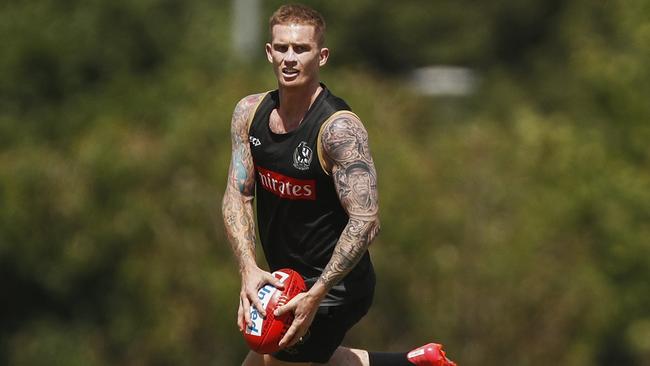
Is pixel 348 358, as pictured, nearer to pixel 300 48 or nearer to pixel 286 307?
pixel 286 307

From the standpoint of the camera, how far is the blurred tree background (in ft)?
114

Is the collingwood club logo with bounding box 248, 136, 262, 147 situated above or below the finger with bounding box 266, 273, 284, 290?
above

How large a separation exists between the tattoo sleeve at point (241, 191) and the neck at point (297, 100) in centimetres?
36

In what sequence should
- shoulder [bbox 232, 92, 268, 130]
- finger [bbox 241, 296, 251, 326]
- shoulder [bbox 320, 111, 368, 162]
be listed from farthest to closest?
shoulder [bbox 232, 92, 268, 130] → finger [bbox 241, 296, 251, 326] → shoulder [bbox 320, 111, 368, 162]

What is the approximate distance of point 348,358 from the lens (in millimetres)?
10086

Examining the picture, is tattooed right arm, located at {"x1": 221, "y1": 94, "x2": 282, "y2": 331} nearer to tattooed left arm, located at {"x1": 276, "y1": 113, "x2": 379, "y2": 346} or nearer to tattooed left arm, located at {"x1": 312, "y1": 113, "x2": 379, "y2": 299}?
tattooed left arm, located at {"x1": 276, "y1": 113, "x2": 379, "y2": 346}

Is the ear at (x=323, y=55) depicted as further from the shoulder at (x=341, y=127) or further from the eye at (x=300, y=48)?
the shoulder at (x=341, y=127)

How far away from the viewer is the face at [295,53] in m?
8.98

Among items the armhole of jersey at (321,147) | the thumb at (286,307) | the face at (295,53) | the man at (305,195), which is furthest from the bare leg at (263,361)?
the face at (295,53)

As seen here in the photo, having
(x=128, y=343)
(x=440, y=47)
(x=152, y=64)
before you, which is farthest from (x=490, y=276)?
(x=440, y=47)

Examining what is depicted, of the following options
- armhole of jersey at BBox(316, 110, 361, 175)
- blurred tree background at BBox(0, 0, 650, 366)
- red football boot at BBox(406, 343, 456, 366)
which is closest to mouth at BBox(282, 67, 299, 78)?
armhole of jersey at BBox(316, 110, 361, 175)

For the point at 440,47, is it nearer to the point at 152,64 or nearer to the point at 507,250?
the point at 152,64

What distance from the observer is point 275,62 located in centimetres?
908

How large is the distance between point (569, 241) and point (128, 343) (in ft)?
41.6
